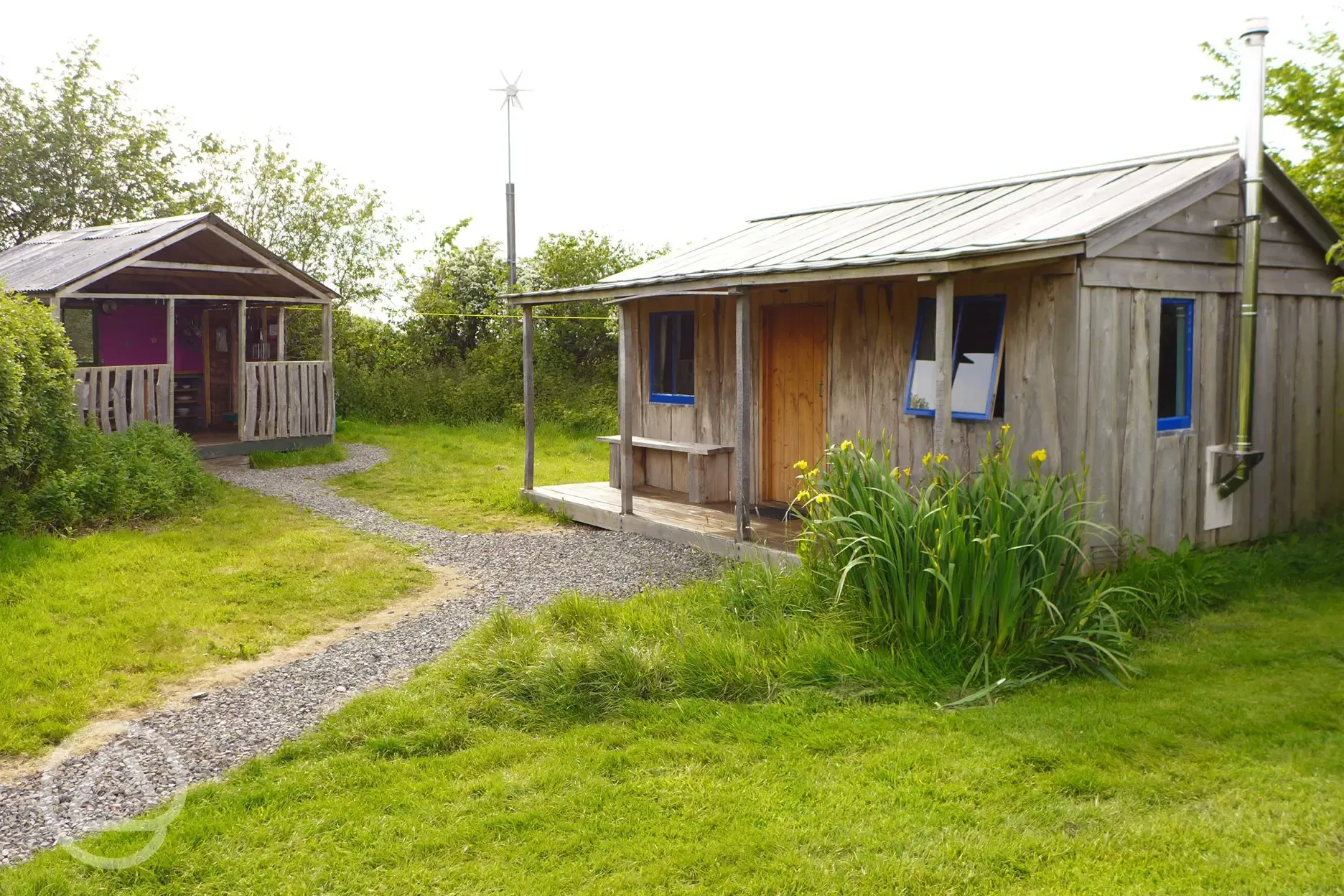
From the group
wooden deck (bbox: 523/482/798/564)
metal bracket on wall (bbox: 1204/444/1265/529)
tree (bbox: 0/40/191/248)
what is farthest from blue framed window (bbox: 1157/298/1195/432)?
tree (bbox: 0/40/191/248)

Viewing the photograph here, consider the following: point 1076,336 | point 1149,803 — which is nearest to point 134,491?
point 1076,336

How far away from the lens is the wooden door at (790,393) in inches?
397

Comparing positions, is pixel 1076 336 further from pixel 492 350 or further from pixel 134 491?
pixel 492 350

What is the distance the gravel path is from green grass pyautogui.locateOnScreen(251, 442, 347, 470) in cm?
390

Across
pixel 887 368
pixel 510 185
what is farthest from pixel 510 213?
pixel 887 368

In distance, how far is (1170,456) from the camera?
26.8 ft

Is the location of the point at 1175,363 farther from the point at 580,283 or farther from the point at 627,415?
the point at 580,283

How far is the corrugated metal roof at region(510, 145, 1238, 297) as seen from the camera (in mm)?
7410

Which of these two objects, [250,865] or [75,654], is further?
[75,654]

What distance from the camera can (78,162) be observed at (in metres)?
26.8

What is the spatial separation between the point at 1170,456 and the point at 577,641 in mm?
4694

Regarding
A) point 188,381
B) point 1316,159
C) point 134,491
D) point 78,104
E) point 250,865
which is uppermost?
point 78,104

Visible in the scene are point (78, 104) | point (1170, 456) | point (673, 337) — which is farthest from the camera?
point (78, 104)

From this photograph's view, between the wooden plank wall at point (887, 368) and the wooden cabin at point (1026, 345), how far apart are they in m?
0.02
